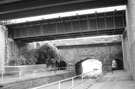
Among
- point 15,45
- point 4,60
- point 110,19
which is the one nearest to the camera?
point 110,19

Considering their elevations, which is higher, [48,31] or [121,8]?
[121,8]

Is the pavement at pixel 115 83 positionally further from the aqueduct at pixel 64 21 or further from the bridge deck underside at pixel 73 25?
the bridge deck underside at pixel 73 25

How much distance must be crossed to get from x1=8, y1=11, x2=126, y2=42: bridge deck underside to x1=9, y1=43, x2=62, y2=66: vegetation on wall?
3.09 metres

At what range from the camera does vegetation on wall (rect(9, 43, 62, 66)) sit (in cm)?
2668

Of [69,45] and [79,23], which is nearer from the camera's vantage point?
[79,23]

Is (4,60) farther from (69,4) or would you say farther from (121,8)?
(121,8)

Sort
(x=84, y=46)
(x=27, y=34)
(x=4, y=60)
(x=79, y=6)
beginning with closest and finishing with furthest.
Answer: (x=79, y=6) → (x=4, y=60) → (x=27, y=34) → (x=84, y=46)

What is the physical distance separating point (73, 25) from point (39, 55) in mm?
9771

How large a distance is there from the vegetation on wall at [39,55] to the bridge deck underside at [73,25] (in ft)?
10.1

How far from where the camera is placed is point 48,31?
76.6ft

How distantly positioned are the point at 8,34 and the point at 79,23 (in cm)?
1013

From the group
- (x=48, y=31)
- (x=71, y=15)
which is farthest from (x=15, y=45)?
(x=71, y=15)

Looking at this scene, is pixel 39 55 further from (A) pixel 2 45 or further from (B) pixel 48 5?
(B) pixel 48 5

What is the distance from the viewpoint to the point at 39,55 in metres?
29.4
